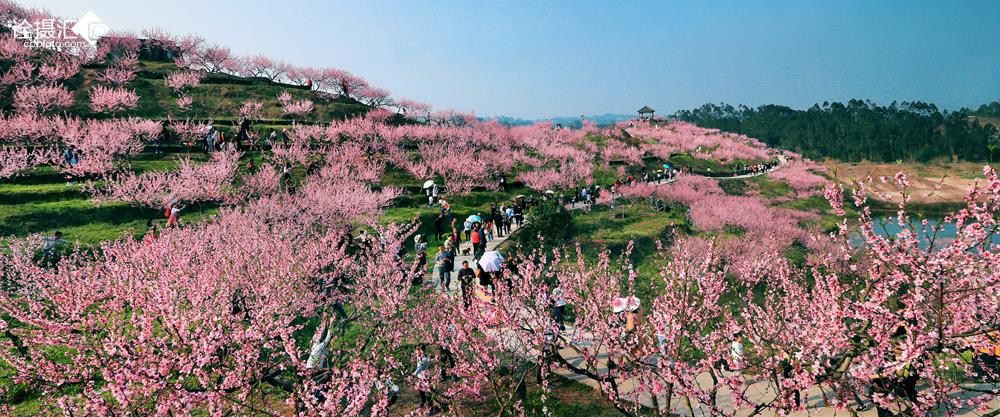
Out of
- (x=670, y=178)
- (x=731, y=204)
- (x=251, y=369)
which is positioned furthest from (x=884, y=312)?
(x=670, y=178)

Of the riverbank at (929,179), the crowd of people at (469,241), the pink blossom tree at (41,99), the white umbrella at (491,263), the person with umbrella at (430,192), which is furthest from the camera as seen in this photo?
the riverbank at (929,179)

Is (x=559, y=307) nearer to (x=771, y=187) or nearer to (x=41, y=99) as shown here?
(x=41, y=99)

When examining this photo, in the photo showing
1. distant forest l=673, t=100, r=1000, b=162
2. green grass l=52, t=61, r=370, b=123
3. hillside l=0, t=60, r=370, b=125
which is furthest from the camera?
distant forest l=673, t=100, r=1000, b=162

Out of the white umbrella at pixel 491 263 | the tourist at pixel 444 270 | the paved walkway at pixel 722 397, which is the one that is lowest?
the paved walkway at pixel 722 397

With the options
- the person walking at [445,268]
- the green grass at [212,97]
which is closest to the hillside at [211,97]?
the green grass at [212,97]

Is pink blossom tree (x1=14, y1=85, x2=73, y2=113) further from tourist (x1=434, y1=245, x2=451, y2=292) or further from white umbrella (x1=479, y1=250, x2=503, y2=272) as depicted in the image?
white umbrella (x1=479, y1=250, x2=503, y2=272)

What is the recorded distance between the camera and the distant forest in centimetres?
9025

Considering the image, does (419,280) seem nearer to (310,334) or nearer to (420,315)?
(310,334)

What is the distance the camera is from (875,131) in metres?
97.9

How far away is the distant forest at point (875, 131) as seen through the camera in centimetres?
9025

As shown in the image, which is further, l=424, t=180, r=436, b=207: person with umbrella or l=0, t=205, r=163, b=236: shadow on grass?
l=424, t=180, r=436, b=207: person with umbrella

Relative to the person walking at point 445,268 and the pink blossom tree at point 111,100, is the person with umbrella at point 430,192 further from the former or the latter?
the pink blossom tree at point 111,100

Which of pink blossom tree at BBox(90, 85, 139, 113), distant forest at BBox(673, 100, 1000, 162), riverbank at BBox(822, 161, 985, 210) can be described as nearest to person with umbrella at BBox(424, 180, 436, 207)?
pink blossom tree at BBox(90, 85, 139, 113)

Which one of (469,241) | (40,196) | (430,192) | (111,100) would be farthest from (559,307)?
(111,100)
